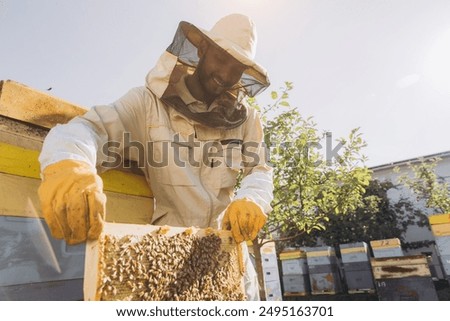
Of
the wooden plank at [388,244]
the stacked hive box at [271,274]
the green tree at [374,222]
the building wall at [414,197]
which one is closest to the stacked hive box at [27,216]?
the stacked hive box at [271,274]

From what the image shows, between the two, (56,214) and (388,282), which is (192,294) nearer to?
(56,214)

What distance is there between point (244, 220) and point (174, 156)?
0.59m

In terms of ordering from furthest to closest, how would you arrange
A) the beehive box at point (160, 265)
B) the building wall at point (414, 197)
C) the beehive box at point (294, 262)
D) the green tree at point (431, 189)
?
1. the building wall at point (414, 197)
2. the green tree at point (431, 189)
3. the beehive box at point (294, 262)
4. the beehive box at point (160, 265)

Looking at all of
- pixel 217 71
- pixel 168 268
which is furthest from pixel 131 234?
pixel 217 71

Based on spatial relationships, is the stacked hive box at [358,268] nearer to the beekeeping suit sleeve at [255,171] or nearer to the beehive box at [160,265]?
the beekeeping suit sleeve at [255,171]

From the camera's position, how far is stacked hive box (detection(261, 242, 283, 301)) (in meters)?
8.41

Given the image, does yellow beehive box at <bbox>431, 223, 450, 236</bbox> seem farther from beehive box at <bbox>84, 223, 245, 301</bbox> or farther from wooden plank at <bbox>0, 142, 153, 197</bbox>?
wooden plank at <bbox>0, 142, 153, 197</bbox>

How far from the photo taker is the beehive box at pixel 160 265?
41.9 inches

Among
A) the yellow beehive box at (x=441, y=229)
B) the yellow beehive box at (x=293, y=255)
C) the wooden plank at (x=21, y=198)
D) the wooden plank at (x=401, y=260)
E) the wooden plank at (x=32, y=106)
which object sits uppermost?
the wooden plank at (x=32, y=106)

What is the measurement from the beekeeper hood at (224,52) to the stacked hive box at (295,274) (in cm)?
964

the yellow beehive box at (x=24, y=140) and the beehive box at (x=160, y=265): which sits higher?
the yellow beehive box at (x=24, y=140)

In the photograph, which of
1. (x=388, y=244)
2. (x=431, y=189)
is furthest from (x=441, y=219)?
(x=431, y=189)

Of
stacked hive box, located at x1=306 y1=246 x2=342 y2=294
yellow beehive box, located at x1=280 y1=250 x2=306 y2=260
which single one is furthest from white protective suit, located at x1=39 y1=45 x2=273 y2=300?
stacked hive box, located at x1=306 y1=246 x2=342 y2=294

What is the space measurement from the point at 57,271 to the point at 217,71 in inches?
59.2
